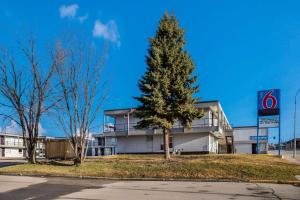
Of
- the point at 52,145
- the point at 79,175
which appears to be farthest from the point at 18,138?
the point at 79,175

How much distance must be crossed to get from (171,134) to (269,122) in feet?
40.7

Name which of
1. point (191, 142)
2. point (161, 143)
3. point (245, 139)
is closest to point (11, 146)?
point (245, 139)

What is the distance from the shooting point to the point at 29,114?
25500 millimetres

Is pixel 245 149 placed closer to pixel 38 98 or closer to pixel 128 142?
pixel 128 142

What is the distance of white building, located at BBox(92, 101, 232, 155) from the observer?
1576 inches

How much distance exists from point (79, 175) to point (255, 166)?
986 cm

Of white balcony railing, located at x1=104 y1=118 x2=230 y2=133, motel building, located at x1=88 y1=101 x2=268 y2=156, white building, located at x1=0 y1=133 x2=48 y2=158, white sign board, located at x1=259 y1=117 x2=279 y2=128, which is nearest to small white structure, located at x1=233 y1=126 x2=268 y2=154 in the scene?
motel building, located at x1=88 y1=101 x2=268 y2=156

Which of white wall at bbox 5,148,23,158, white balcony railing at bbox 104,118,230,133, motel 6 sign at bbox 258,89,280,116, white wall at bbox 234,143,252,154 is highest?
motel 6 sign at bbox 258,89,280,116

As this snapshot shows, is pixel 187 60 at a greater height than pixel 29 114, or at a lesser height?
greater

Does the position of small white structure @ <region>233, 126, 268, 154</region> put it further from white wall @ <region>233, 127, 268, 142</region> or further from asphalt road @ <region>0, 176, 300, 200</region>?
asphalt road @ <region>0, 176, 300, 200</region>

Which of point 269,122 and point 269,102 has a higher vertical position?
point 269,102

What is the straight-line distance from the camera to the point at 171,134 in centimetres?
4169

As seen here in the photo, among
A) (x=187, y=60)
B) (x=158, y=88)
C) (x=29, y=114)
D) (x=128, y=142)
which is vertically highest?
(x=187, y=60)

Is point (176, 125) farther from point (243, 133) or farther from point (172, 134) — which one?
point (243, 133)
